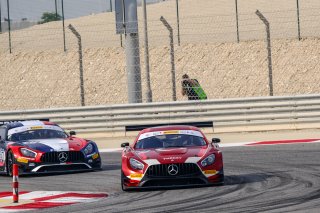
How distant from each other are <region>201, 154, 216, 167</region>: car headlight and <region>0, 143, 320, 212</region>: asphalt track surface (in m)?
0.39

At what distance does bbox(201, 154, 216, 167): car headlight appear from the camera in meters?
16.9

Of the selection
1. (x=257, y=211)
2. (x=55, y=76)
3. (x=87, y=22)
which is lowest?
(x=257, y=211)

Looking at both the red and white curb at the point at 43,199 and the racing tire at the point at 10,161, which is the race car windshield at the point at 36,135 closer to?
the racing tire at the point at 10,161

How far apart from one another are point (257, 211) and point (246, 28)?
34.3 metres

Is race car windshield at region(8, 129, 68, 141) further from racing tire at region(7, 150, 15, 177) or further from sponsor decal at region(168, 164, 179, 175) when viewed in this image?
sponsor decal at region(168, 164, 179, 175)

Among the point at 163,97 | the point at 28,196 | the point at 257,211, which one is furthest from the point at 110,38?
the point at 257,211

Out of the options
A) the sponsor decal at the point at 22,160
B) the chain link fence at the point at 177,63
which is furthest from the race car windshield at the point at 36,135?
the chain link fence at the point at 177,63

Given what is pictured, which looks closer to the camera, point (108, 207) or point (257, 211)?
point (257, 211)

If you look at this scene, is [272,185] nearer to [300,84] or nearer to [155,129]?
[155,129]

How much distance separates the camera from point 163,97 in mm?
38781

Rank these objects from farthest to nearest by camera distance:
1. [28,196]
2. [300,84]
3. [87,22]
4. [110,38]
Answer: [87,22], [110,38], [300,84], [28,196]

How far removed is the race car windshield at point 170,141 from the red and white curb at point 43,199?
145cm

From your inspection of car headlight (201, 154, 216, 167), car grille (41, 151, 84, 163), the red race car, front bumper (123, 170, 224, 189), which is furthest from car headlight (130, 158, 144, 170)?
car grille (41, 151, 84, 163)

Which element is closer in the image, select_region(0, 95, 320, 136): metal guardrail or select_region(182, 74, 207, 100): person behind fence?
select_region(0, 95, 320, 136): metal guardrail
